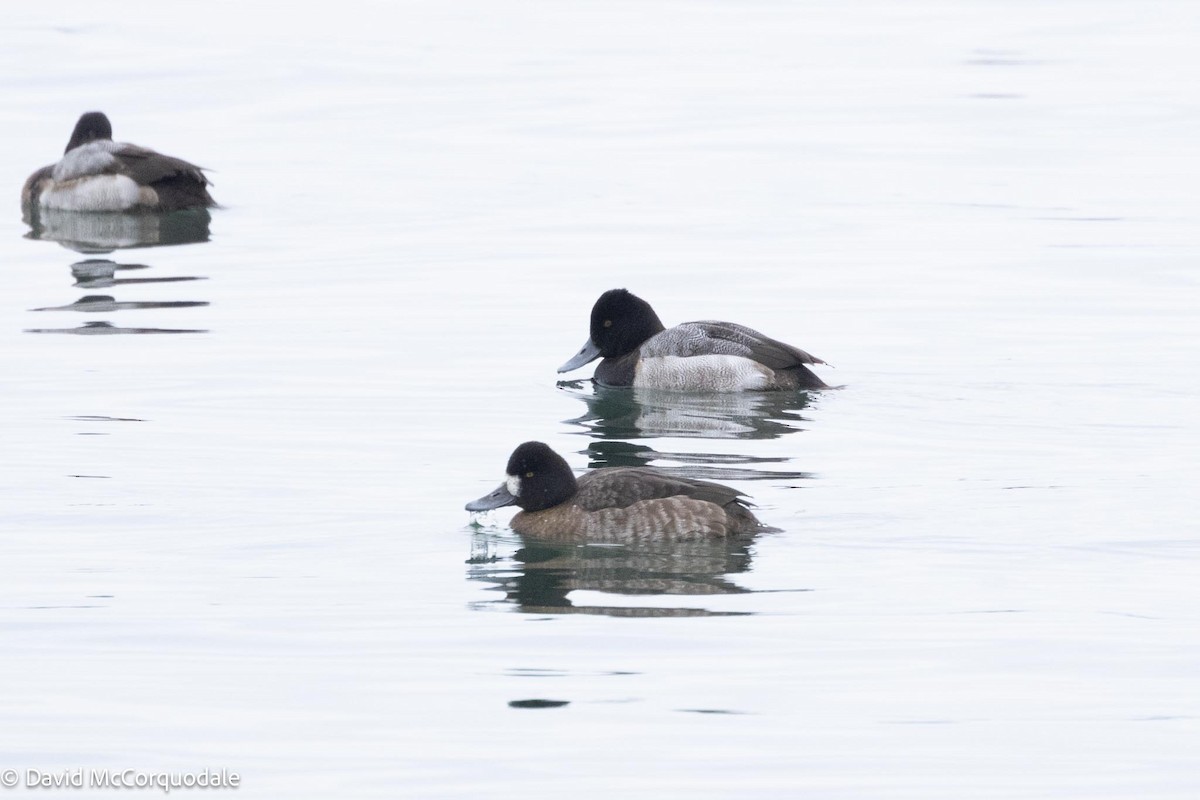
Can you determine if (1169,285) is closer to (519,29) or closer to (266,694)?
(266,694)

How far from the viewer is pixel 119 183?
24281mm

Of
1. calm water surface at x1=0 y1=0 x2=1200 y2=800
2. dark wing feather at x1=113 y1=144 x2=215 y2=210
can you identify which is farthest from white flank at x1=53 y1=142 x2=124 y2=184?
calm water surface at x1=0 y1=0 x2=1200 y2=800

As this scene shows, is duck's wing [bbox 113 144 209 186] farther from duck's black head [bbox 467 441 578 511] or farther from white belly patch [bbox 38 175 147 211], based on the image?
duck's black head [bbox 467 441 578 511]

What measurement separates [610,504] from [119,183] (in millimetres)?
14261

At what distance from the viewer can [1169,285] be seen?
64.3ft

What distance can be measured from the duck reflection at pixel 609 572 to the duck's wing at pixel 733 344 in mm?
4827

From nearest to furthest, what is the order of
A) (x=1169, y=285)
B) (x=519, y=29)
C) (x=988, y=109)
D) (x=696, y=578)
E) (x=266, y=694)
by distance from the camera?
(x=266, y=694), (x=696, y=578), (x=1169, y=285), (x=988, y=109), (x=519, y=29)

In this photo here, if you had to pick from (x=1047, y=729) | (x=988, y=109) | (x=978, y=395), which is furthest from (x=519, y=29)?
(x=1047, y=729)

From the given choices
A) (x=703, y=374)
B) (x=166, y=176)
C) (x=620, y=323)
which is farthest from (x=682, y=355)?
(x=166, y=176)

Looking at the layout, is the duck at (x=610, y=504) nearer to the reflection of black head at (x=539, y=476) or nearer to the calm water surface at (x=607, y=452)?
the reflection of black head at (x=539, y=476)

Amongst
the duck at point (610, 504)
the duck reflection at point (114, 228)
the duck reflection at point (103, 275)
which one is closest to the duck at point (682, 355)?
the duck at point (610, 504)

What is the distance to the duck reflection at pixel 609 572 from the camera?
10.3 meters

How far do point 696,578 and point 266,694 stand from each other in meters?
2.63

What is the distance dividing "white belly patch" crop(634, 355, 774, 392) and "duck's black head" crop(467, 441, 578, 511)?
470 centimetres
